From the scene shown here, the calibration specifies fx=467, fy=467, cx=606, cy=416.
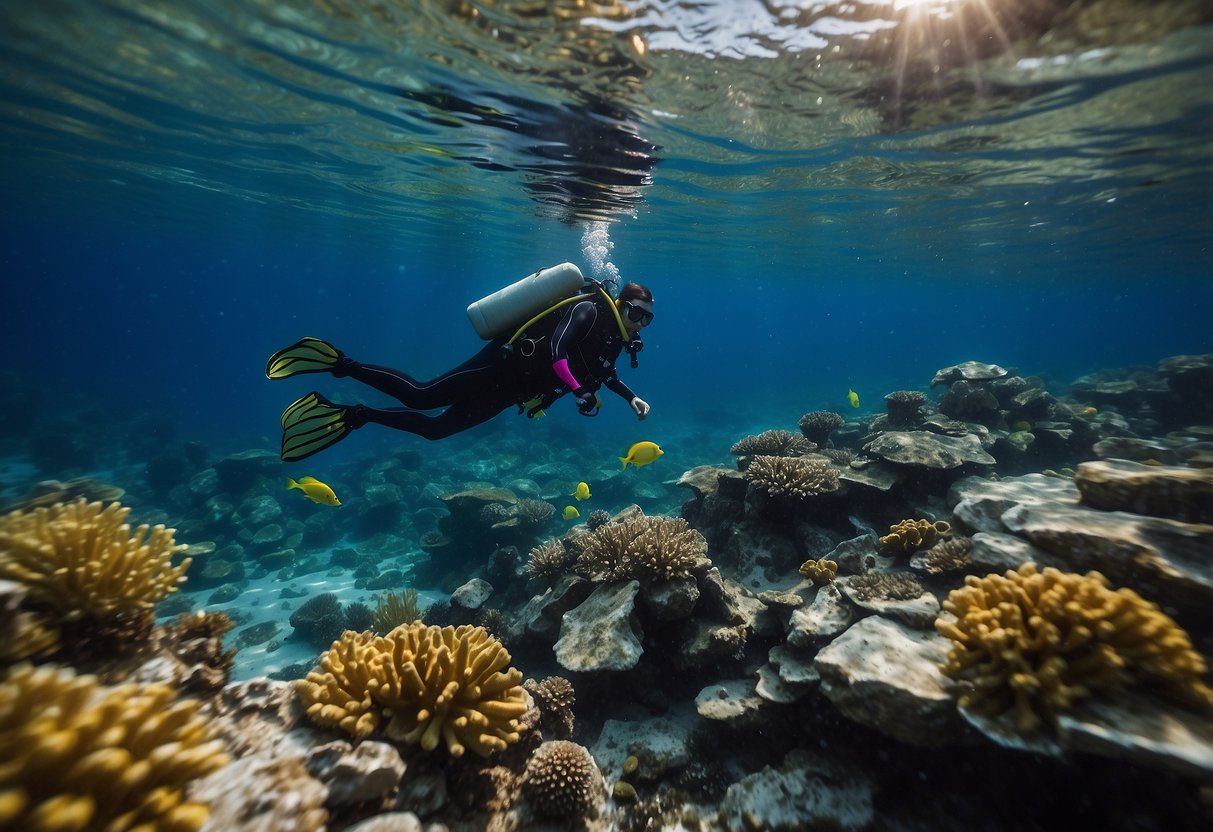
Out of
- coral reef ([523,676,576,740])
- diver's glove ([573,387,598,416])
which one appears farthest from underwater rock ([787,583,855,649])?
diver's glove ([573,387,598,416])

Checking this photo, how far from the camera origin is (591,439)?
99.3ft

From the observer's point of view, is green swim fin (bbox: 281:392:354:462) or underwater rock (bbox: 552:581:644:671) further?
green swim fin (bbox: 281:392:354:462)

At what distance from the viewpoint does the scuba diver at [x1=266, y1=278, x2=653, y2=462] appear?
5.84 m

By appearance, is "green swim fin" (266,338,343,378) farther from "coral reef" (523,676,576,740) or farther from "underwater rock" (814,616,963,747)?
A: "underwater rock" (814,616,963,747)

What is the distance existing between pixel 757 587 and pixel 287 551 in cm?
1589

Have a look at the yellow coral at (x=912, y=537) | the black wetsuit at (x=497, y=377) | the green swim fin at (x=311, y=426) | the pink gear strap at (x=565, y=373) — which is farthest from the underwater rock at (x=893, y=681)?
the green swim fin at (x=311, y=426)

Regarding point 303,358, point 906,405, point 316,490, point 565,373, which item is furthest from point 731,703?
point 906,405

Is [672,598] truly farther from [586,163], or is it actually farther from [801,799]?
[586,163]

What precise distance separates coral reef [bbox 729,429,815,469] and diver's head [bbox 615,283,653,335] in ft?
12.1

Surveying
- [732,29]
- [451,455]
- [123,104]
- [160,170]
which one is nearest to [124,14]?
[123,104]

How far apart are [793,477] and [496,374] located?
14.6ft

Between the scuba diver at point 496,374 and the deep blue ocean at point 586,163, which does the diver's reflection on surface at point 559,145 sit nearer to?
the deep blue ocean at point 586,163

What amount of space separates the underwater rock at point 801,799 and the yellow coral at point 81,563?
13.9 feet

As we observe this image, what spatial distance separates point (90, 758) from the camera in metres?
1.70
